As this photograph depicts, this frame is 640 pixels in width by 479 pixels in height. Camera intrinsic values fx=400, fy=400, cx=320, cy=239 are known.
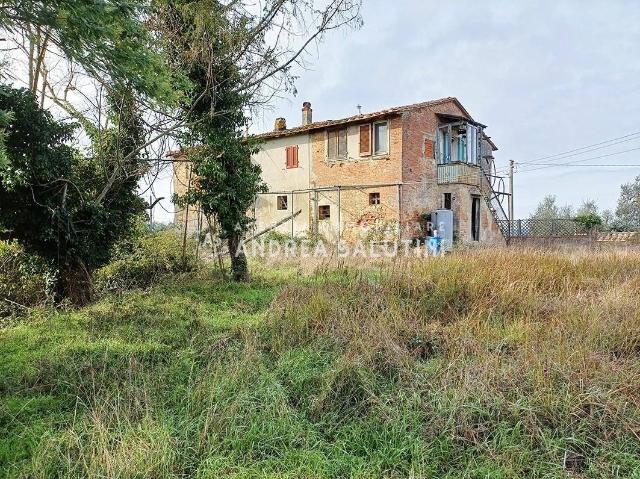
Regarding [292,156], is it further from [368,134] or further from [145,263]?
[145,263]

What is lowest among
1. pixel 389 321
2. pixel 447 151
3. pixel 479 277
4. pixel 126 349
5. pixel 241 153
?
pixel 126 349

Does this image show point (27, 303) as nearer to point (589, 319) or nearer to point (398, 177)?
point (589, 319)

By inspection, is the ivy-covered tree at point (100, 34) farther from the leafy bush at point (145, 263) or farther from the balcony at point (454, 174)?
the balcony at point (454, 174)

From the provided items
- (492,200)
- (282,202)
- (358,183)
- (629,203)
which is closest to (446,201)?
(492,200)

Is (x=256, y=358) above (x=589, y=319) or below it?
below

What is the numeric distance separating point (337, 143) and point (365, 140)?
5.12 ft

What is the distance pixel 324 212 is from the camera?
19.7 metres

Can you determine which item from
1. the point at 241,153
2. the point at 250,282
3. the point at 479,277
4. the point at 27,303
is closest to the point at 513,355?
the point at 479,277

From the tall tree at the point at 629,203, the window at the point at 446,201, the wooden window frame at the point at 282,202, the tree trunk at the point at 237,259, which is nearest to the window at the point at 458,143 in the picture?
the window at the point at 446,201

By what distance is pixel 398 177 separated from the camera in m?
17.2

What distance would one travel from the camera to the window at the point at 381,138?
1772 cm

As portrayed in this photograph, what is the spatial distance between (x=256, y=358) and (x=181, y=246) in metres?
7.95

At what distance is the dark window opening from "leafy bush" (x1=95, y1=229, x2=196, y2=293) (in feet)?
45.9

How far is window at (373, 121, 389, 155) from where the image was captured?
17.7 meters
